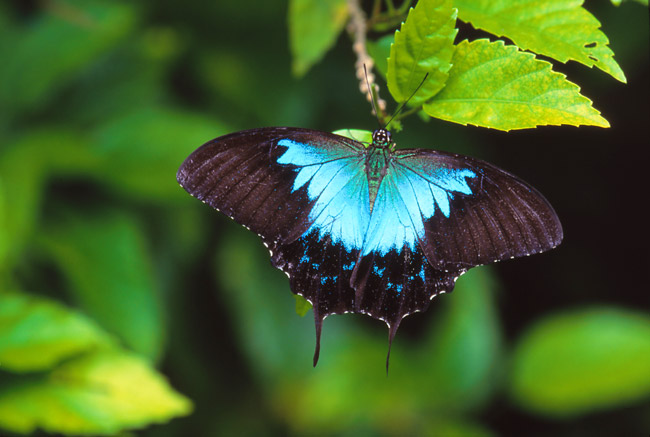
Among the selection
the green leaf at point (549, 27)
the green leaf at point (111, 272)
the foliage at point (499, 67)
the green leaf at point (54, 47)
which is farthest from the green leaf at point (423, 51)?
the green leaf at point (54, 47)

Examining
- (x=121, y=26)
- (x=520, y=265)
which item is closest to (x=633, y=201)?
(x=520, y=265)

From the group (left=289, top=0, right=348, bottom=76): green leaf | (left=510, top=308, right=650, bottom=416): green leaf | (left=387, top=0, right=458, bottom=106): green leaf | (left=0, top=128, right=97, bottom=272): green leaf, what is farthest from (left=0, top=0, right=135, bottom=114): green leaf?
(left=510, top=308, right=650, bottom=416): green leaf

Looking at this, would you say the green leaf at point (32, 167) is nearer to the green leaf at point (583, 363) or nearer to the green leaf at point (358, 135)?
the green leaf at point (358, 135)

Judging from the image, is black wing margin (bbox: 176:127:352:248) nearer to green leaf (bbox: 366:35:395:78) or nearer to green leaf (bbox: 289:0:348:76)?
green leaf (bbox: 366:35:395:78)

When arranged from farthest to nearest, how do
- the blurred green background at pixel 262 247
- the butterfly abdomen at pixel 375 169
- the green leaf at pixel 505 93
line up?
the blurred green background at pixel 262 247 < the butterfly abdomen at pixel 375 169 < the green leaf at pixel 505 93

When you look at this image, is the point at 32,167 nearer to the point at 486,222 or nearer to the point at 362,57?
the point at 362,57

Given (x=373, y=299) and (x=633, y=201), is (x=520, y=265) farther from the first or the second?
(x=373, y=299)
